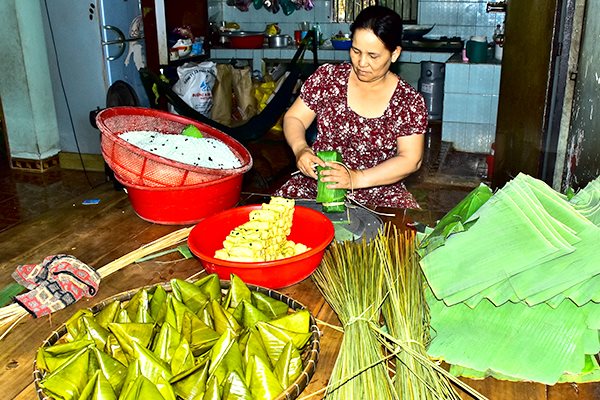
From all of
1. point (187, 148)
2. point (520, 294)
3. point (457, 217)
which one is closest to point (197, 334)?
point (520, 294)

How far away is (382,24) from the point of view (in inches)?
86.9

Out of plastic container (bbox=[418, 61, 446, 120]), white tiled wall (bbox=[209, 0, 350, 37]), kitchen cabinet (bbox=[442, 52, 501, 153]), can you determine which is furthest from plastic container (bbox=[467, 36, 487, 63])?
white tiled wall (bbox=[209, 0, 350, 37])

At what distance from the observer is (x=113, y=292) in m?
1.51

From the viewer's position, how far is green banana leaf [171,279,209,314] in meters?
1.22

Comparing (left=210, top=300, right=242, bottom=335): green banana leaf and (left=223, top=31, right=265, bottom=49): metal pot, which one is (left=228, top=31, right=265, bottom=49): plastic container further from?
(left=210, top=300, right=242, bottom=335): green banana leaf

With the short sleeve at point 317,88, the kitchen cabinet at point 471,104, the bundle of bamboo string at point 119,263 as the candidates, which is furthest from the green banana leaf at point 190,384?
the kitchen cabinet at point 471,104

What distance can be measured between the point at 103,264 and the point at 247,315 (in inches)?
27.7

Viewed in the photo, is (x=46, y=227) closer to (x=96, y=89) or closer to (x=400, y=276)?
(x=400, y=276)

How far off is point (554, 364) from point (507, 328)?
4.3 inches

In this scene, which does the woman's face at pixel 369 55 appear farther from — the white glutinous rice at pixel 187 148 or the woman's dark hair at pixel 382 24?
the white glutinous rice at pixel 187 148

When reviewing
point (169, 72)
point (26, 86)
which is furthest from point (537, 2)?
point (26, 86)

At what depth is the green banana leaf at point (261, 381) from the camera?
965mm

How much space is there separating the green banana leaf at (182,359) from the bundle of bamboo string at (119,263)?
0.56m

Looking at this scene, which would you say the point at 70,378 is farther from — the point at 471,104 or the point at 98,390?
the point at 471,104
